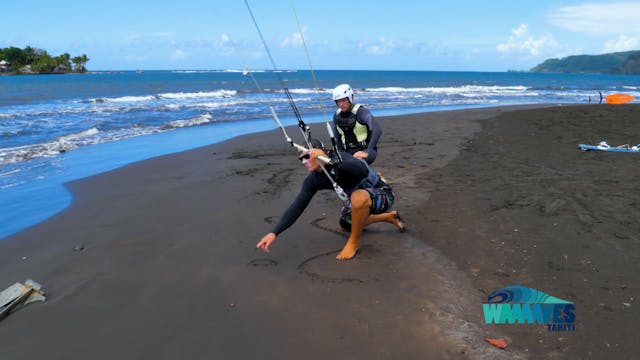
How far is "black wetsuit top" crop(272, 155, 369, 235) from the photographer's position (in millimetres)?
4590

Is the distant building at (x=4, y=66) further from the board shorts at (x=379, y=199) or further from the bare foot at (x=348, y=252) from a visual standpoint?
the bare foot at (x=348, y=252)

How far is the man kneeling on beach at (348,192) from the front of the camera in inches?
177

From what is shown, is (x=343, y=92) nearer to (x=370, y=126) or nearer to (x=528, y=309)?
(x=370, y=126)

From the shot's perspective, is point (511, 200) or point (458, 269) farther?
point (511, 200)

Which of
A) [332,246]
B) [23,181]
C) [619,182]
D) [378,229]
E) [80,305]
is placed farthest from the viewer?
[23,181]

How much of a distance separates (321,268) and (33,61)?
126103mm

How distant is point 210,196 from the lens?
716 centimetres

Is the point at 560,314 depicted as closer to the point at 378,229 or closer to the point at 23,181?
the point at 378,229

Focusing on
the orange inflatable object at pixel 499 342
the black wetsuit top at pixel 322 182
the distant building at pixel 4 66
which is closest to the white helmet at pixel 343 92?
the black wetsuit top at pixel 322 182

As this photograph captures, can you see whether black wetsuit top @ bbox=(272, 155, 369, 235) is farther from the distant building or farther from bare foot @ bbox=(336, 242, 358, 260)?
the distant building

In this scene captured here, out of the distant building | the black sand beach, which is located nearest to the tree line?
the distant building

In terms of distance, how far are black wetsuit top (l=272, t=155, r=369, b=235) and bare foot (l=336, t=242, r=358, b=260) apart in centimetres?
59

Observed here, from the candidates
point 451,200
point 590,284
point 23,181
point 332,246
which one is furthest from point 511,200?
point 23,181

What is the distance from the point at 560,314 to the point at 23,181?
8793mm
